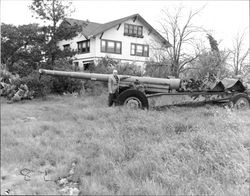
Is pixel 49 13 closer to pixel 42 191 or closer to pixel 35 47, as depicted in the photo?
pixel 35 47

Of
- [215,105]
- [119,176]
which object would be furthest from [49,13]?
[119,176]

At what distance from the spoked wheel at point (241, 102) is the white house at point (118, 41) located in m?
18.0

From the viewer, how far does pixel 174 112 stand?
26.1 ft

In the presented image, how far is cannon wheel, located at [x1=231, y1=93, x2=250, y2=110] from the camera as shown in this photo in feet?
29.2

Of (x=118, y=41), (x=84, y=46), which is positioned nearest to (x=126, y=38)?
(x=118, y=41)

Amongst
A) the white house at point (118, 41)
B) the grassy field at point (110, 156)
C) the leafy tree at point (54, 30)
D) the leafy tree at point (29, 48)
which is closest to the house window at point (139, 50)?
the white house at point (118, 41)

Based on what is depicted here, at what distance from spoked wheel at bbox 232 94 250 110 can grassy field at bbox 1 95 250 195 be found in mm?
3470

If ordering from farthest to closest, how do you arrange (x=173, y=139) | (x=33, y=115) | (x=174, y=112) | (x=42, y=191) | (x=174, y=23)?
(x=174, y=23)
(x=174, y=112)
(x=173, y=139)
(x=33, y=115)
(x=42, y=191)

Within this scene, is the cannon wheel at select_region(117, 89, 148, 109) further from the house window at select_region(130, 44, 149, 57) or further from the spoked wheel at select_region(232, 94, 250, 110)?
the house window at select_region(130, 44, 149, 57)

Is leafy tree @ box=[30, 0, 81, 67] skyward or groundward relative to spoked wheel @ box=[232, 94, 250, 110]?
skyward

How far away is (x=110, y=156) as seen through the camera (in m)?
3.95

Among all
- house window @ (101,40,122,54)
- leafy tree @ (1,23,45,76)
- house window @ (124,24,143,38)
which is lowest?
leafy tree @ (1,23,45,76)

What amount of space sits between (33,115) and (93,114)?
14.0 ft

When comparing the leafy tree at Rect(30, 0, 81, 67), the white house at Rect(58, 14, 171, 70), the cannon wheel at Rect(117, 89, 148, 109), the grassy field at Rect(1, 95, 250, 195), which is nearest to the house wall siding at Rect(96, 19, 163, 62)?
the white house at Rect(58, 14, 171, 70)
